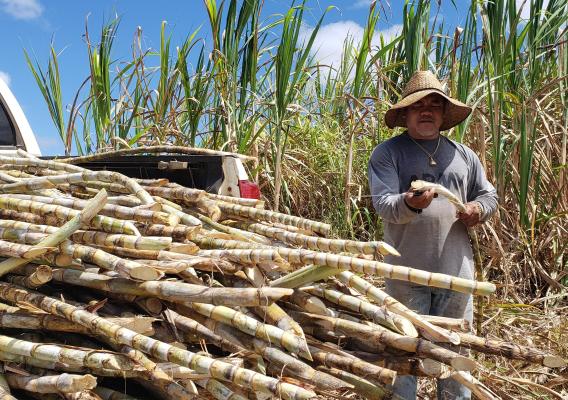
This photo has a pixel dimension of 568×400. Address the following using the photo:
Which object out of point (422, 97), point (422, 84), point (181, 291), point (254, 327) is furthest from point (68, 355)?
point (422, 84)

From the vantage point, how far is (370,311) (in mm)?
1671

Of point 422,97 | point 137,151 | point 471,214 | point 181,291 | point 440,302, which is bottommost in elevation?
point 440,302

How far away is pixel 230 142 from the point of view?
446 centimetres

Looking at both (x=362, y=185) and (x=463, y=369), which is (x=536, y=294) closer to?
(x=362, y=185)

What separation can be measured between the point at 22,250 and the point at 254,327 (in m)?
0.58

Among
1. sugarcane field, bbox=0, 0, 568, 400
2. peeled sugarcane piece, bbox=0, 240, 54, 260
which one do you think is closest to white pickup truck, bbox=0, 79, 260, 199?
sugarcane field, bbox=0, 0, 568, 400

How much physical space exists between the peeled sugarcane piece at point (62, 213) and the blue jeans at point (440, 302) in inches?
50.9

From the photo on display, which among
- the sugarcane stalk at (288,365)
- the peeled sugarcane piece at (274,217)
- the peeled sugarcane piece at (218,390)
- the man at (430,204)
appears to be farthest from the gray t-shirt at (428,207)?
the peeled sugarcane piece at (218,390)

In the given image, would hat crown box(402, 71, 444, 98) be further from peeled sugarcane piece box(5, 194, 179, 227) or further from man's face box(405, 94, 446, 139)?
peeled sugarcane piece box(5, 194, 179, 227)

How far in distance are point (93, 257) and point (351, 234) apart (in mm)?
2895

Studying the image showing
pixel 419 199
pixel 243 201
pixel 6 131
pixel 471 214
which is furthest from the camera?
pixel 6 131

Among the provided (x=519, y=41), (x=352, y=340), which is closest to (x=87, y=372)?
(x=352, y=340)

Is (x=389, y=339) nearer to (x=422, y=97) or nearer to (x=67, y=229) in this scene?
(x=67, y=229)

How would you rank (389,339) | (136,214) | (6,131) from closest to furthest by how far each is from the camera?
(389,339) < (136,214) < (6,131)
